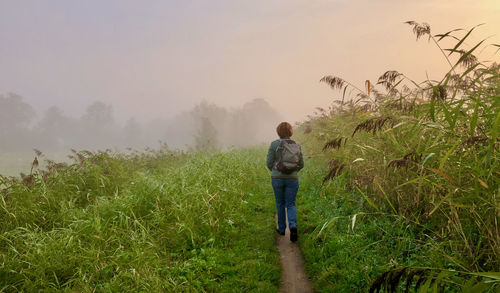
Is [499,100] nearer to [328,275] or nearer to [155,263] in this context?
[328,275]

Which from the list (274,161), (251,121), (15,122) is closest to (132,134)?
(15,122)

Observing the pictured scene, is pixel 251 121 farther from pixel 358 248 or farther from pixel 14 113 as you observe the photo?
pixel 14 113

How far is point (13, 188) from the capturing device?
5.39 meters

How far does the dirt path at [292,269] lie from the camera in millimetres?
3797

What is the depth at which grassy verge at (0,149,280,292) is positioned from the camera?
3531mm

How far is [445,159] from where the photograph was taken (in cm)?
205

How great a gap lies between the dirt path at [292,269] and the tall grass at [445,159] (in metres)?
1.56

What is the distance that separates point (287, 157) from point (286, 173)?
1.10 feet

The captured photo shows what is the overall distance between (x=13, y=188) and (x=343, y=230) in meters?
6.62

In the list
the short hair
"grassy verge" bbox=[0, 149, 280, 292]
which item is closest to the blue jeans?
"grassy verge" bbox=[0, 149, 280, 292]

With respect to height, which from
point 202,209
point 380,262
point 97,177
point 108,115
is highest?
point 108,115

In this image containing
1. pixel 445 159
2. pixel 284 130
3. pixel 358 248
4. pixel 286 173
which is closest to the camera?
pixel 445 159

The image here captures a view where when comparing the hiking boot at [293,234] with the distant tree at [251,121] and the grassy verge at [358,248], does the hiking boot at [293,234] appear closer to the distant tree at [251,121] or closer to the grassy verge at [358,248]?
the grassy verge at [358,248]

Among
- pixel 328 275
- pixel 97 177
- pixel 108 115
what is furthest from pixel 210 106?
pixel 108 115
